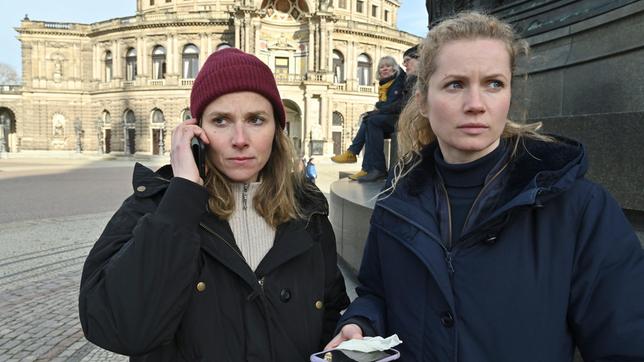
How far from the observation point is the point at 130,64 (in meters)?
45.1

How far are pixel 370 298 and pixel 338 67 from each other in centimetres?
4530

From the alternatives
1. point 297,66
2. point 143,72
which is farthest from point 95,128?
point 297,66

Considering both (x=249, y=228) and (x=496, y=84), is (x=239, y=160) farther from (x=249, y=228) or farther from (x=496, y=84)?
(x=496, y=84)

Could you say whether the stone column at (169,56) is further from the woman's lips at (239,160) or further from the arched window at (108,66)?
the woman's lips at (239,160)

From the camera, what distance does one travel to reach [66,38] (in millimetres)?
45750

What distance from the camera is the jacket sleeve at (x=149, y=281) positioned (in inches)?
50.4

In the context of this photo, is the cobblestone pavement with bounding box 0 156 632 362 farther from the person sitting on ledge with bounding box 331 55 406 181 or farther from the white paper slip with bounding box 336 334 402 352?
the person sitting on ledge with bounding box 331 55 406 181

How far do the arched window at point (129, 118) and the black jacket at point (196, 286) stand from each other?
155ft

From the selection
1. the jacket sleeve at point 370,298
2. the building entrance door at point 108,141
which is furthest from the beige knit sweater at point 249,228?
the building entrance door at point 108,141

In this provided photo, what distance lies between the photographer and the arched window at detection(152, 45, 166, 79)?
44.0m

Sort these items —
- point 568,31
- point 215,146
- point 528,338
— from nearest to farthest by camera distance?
point 528,338 → point 215,146 → point 568,31

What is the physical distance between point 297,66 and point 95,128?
2221 cm

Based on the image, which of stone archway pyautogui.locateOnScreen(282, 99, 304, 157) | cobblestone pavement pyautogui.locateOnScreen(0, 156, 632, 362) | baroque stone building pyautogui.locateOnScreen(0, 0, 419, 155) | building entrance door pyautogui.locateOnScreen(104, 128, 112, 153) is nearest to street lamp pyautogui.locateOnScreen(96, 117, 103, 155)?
baroque stone building pyautogui.locateOnScreen(0, 0, 419, 155)

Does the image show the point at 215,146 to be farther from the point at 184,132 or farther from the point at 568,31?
the point at 568,31
